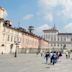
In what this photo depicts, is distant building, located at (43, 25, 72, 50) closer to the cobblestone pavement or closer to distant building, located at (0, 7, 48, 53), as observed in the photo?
distant building, located at (0, 7, 48, 53)

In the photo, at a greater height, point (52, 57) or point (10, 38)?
point (10, 38)

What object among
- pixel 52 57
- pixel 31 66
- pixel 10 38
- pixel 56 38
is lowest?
pixel 31 66

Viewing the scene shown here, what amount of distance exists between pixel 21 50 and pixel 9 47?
10857mm

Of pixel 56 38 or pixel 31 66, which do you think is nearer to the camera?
pixel 31 66

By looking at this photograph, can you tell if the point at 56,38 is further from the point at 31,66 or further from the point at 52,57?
the point at 31,66

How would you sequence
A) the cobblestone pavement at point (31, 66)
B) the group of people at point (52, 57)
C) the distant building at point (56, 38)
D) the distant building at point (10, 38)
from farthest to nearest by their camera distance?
the distant building at point (56, 38) < the distant building at point (10, 38) < the group of people at point (52, 57) < the cobblestone pavement at point (31, 66)

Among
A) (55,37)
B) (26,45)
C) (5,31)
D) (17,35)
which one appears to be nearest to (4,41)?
(5,31)

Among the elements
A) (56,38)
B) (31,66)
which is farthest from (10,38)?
(56,38)

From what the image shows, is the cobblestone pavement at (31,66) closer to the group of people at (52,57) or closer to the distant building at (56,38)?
the group of people at (52,57)

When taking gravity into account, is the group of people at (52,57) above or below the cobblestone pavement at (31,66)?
above

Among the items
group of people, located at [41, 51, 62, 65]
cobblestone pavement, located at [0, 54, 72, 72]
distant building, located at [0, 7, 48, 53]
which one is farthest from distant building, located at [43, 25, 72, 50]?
cobblestone pavement, located at [0, 54, 72, 72]

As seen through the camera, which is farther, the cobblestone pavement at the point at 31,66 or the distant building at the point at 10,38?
the distant building at the point at 10,38

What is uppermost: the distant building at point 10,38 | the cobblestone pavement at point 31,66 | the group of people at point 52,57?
the distant building at point 10,38

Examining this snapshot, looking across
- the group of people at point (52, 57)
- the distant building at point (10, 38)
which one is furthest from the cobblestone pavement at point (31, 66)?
the distant building at point (10, 38)
